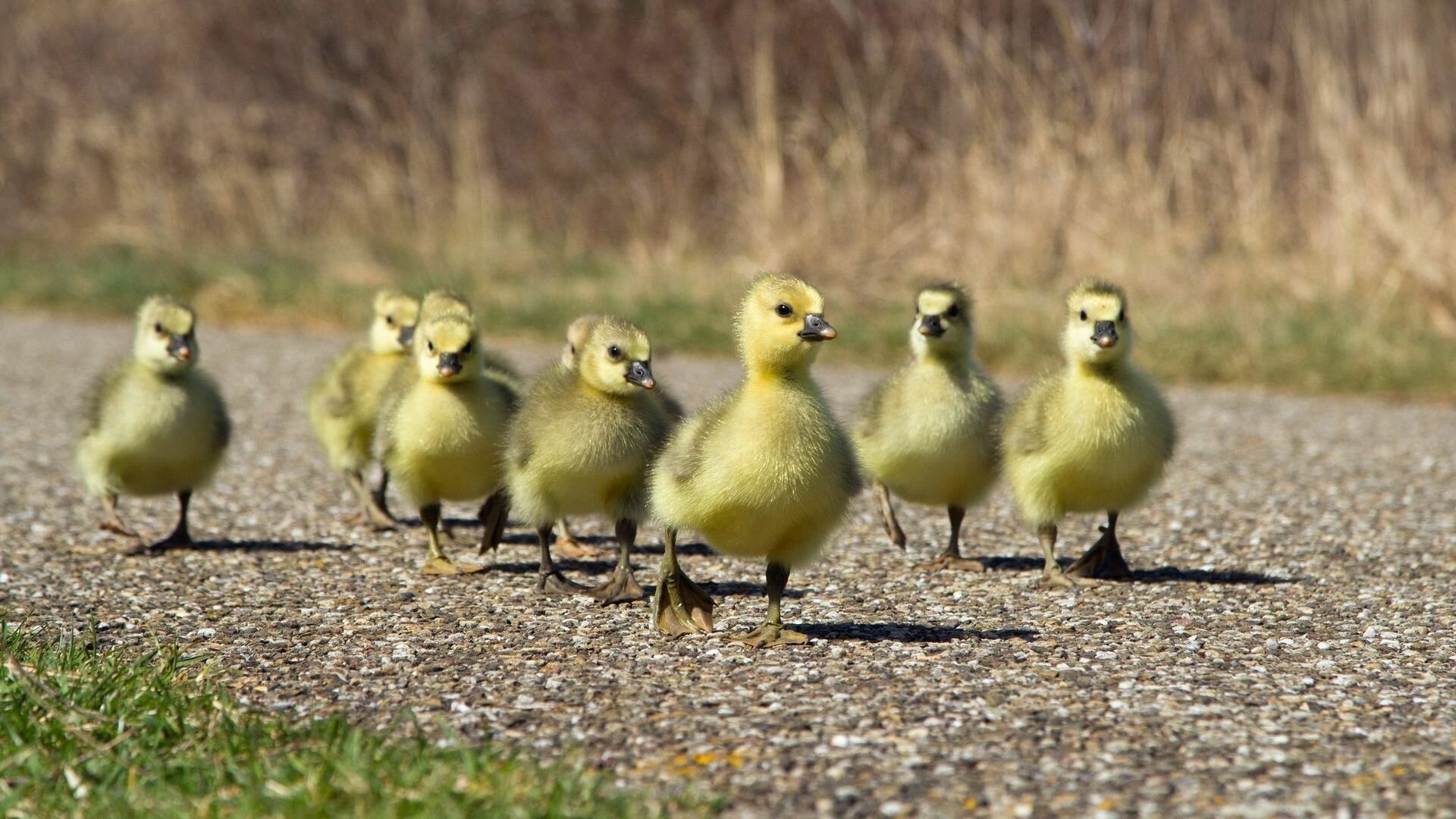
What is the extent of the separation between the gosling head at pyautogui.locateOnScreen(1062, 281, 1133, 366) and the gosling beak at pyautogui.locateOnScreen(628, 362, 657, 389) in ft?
5.54

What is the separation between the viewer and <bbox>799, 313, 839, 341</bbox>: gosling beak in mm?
4961

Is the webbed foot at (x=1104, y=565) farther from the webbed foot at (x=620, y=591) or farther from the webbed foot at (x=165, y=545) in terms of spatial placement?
the webbed foot at (x=165, y=545)

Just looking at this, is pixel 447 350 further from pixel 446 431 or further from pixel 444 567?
pixel 444 567

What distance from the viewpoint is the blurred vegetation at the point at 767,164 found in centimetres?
1274

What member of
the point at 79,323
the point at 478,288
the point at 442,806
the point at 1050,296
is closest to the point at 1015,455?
the point at 442,806

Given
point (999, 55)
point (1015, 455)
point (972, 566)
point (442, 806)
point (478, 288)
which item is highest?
point (999, 55)

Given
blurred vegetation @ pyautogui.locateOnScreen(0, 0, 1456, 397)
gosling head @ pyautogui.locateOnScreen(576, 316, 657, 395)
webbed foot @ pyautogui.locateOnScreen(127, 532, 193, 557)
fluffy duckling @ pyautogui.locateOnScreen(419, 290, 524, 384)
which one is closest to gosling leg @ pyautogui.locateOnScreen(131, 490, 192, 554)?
webbed foot @ pyautogui.locateOnScreen(127, 532, 193, 557)

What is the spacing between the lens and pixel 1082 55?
567 inches

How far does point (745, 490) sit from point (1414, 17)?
1036cm

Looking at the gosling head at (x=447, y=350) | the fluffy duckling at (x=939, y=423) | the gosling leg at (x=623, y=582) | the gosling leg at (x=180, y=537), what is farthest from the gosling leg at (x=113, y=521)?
the fluffy duckling at (x=939, y=423)

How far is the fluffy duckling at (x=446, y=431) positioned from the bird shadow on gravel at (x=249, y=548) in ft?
2.27

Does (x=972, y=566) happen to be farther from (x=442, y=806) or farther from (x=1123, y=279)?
(x=1123, y=279)

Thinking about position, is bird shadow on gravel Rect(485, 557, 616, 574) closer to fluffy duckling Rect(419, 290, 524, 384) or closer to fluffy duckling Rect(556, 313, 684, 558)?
fluffy duckling Rect(556, 313, 684, 558)

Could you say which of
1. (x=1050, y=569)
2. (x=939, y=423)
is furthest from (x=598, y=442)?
(x=1050, y=569)
